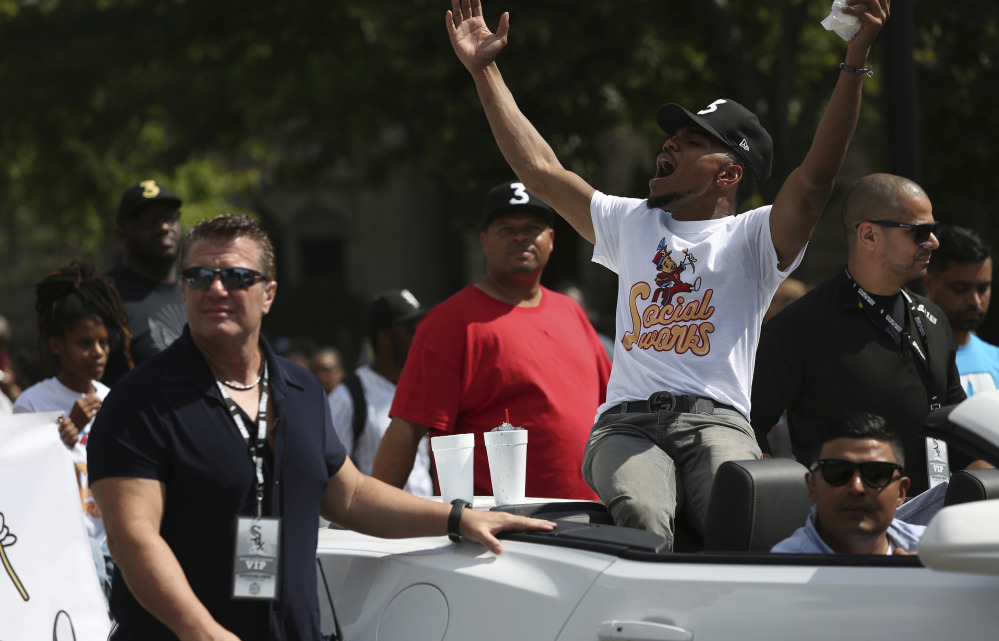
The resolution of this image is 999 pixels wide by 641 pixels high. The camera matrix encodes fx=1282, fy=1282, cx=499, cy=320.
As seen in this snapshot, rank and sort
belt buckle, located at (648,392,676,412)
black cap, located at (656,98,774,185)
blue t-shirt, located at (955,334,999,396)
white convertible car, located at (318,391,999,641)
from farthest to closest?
1. blue t-shirt, located at (955,334,999,396)
2. black cap, located at (656,98,774,185)
3. belt buckle, located at (648,392,676,412)
4. white convertible car, located at (318,391,999,641)

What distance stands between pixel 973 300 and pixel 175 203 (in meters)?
3.96

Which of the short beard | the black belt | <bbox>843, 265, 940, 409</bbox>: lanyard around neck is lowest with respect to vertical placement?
the black belt

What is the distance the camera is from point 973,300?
19.8ft

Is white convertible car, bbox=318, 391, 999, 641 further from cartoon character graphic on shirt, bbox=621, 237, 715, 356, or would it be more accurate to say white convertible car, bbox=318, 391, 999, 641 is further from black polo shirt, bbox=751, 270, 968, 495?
black polo shirt, bbox=751, 270, 968, 495

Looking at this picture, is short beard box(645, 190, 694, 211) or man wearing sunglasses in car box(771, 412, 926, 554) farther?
short beard box(645, 190, 694, 211)

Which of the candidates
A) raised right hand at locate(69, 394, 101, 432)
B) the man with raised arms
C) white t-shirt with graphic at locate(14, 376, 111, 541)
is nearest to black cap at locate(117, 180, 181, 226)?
white t-shirt with graphic at locate(14, 376, 111, 541)

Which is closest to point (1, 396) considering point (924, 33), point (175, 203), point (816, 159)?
point (175, 203)

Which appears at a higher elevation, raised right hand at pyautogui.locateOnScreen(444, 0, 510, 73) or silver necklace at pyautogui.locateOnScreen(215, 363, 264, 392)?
raised right hand at pyautogui.locateOnScreen(444, 0, 510, 73)

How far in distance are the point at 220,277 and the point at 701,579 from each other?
4.47 feet

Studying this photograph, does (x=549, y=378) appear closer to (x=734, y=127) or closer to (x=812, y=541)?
(x=734, y=127)

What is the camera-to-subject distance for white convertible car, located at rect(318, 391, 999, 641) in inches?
97.2

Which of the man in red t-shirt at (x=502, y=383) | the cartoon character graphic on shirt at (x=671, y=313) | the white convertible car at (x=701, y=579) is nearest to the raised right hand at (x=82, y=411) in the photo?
the man in red t-shirt at (x=502, y=383)

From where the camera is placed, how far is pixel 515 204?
5059mm

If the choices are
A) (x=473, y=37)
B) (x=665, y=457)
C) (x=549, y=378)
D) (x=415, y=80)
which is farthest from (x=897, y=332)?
(x=415, y=80)
